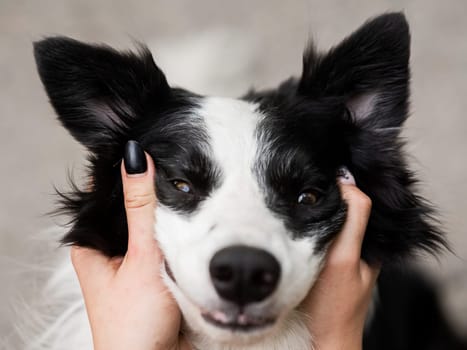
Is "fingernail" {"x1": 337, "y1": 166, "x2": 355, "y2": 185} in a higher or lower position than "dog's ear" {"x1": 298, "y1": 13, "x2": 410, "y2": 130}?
lower

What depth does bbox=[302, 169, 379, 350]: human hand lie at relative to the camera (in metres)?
1.91

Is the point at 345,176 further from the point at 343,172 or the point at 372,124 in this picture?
the point at 372,124

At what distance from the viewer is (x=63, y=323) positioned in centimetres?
232

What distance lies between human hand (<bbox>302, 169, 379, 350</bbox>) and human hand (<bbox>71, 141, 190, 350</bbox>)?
44cm

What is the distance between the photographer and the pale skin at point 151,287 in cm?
184

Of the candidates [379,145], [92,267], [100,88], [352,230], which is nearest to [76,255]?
[92,267]

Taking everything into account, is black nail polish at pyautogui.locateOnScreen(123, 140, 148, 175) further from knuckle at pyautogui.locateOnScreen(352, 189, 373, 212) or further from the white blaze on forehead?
knuckle at pyautogui.locateOnScreen(352, 189, 373, 212)

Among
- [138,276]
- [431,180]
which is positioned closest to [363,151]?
[138,276]

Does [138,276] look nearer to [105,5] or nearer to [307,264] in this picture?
[307,264]

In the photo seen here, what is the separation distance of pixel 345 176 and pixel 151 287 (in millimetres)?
677

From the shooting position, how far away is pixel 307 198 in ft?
6.22

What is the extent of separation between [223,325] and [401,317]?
1574mm

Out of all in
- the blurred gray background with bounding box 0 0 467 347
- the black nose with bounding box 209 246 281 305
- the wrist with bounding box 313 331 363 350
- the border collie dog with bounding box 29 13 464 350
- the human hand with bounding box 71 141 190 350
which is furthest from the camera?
the blurred gray background with bounding box 0 0 467 347

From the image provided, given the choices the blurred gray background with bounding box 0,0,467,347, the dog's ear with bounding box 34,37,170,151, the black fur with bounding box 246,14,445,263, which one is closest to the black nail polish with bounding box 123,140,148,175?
the dog's ear with bounding box 34,37,170,151
